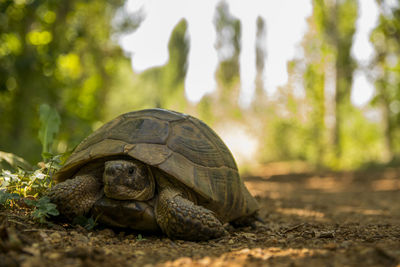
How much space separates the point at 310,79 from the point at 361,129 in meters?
6.76

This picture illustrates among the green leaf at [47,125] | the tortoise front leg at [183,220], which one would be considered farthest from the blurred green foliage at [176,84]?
the tortoise front leg at [183,220]

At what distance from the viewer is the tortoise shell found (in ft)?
7.54

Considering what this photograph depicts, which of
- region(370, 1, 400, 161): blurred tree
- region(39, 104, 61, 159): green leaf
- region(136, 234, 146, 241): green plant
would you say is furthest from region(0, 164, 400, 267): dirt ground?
region(370, 1, 400, 161): blurred tree

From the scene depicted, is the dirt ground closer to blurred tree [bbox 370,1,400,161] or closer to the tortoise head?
the tortoise head

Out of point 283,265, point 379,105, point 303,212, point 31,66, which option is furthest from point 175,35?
point 283,265

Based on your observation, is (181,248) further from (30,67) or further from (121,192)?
(30,67)

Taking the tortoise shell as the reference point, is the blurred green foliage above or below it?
above

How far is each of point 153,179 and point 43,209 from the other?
67 cm

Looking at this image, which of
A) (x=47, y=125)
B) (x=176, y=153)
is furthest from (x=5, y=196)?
(x=47, y=125)

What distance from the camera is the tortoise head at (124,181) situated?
7.01 feet

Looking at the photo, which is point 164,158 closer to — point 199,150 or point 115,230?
point 199,150

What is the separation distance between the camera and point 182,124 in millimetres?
2674

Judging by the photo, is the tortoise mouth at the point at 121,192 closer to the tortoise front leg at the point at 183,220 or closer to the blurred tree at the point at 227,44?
the tortoise front leg at the point at 183,220

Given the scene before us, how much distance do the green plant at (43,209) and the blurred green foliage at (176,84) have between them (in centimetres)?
40
